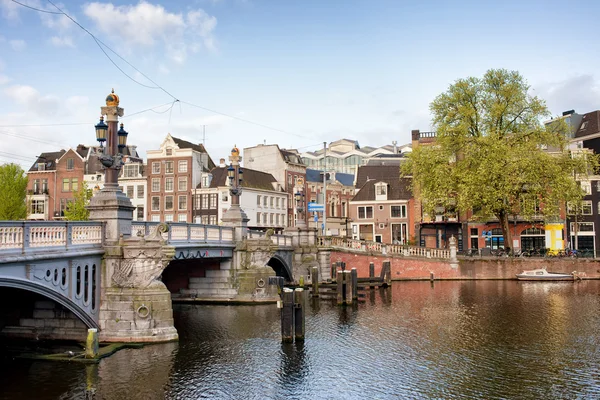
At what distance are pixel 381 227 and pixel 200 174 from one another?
76.5ft

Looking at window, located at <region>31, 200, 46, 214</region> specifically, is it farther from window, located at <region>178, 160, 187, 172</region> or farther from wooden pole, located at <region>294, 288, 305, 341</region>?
wooden pole, located at <region>294, 288, 305, 341</region>

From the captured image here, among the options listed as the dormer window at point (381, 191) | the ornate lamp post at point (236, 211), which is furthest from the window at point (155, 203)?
the ornate lamp post at point (236, 211)

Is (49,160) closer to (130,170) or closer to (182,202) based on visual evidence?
(130,170)

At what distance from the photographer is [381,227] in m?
69.7

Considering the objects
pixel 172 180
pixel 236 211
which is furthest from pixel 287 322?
pixel 172 180

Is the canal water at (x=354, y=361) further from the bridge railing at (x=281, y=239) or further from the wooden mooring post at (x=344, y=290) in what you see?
the bridge railing at (x=281, y=239)

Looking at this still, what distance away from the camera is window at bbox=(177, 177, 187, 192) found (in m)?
72.0

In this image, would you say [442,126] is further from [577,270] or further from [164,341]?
[164,341]

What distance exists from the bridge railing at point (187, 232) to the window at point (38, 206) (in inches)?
1903

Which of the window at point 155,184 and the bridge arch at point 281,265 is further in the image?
the window at point 155,184

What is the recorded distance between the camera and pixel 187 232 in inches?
1148

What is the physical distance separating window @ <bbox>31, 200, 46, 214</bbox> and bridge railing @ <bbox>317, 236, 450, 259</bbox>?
4219 centimetres

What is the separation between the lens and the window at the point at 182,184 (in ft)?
236

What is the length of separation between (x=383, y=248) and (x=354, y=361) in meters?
31.6
